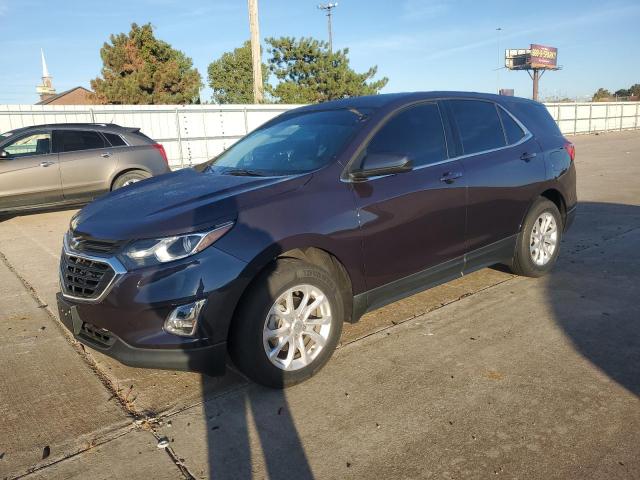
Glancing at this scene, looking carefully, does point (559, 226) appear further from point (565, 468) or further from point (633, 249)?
point (565, 468)

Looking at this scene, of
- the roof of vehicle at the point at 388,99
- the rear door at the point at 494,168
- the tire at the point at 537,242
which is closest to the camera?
the roof of vehicle at the point at 388,99

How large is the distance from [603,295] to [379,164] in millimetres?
2569

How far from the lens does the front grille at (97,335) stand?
9.86 feet

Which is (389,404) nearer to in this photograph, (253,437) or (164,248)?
(253,437)

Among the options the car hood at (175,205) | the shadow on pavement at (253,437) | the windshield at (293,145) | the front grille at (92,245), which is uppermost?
the windshield at (293,145)

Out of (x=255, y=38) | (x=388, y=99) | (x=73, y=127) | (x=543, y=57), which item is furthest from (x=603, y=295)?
(x=543, y=57)

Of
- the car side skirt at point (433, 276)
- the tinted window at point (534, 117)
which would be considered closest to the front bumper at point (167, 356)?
the car side skirt at point (433, 276)

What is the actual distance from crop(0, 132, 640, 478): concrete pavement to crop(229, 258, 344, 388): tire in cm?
15

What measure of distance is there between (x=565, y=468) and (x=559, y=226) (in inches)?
132

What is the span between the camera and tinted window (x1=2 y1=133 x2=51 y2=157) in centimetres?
872

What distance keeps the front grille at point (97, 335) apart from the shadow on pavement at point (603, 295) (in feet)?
9.75

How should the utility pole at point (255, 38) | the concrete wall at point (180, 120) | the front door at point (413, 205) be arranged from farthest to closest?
the utility pole at point (255, 38) < the concrete wall at point (180, 120) < the front door at point (413, 205)

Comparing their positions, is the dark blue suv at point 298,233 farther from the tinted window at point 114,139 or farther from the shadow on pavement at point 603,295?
the tinted window at point 114,139

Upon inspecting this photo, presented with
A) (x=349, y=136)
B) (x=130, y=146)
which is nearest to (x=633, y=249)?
(x=349, y=136)
